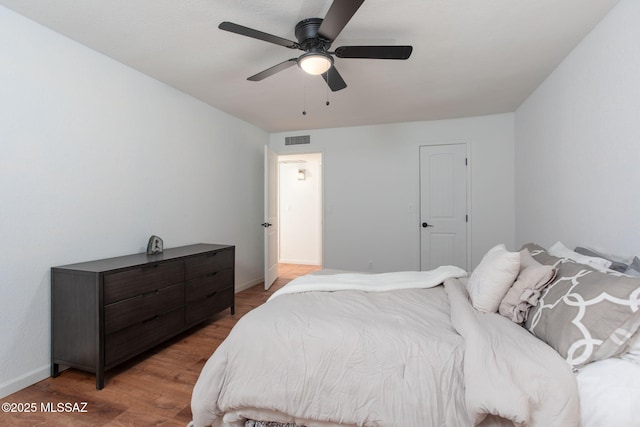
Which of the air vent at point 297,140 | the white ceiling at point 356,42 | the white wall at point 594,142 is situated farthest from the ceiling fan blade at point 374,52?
the air vent at point 297,140

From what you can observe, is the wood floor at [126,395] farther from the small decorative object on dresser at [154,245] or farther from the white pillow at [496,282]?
the white pillow at [496,282]

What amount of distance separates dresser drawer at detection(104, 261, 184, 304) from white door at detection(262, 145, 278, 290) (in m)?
1.69

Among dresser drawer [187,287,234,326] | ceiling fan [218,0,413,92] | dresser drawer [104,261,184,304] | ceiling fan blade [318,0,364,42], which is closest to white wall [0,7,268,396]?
dresser drawer [104,261,184,304]

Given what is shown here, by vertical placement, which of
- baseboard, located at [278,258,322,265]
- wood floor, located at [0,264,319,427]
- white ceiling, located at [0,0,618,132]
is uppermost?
white ceiling, located at [0,0,618,132]

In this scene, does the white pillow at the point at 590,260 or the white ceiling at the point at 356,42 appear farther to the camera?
the white ceiling at the point at 356,42

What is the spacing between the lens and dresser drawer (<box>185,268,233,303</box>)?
8.85 ft

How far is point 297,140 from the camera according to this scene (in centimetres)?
486

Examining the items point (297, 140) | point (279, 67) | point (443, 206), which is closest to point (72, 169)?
point (279, 67)

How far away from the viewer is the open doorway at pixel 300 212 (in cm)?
627

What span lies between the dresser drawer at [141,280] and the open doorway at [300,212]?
3.76 m

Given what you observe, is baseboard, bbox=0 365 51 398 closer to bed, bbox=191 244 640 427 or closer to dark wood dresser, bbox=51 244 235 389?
dark wood dresser, bbox=51 244 235 389

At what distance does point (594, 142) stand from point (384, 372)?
7.02 ft

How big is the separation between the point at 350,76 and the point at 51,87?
2.35 m

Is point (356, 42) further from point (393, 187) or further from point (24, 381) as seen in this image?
point (24, 381)
